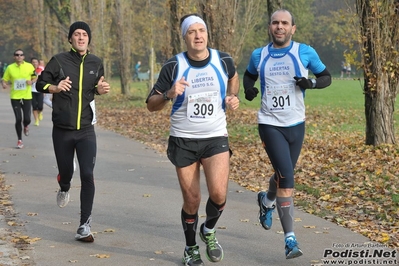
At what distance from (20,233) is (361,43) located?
815 cm

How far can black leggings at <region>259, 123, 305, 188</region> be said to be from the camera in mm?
7270

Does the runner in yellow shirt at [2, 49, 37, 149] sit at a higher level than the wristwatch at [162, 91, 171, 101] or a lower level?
lower

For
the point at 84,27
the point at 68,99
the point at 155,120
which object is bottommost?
the point at 155,120

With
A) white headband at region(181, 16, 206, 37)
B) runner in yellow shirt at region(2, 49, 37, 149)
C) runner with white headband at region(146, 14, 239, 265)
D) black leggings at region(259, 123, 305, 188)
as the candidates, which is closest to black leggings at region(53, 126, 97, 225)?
runner with white headband at region(146, 14, 239, 265)

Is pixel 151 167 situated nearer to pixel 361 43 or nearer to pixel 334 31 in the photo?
pixel 361 43

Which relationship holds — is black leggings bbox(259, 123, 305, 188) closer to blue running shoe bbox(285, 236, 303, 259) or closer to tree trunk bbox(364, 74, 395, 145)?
blue running shoe bbox(285, 236, 303, 259)

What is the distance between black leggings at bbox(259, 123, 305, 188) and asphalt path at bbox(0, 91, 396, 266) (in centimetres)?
69

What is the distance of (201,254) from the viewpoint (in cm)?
736

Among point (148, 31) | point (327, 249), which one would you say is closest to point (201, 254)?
point (327, 249)

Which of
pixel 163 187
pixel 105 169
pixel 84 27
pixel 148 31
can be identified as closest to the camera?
pixel 84 27

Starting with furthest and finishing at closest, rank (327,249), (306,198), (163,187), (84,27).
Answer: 1. (163,187)
2. (306,198)
3. (84,27)
4. (327,249)

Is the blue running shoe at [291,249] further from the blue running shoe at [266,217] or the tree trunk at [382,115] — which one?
the tree trunk at [382,115]

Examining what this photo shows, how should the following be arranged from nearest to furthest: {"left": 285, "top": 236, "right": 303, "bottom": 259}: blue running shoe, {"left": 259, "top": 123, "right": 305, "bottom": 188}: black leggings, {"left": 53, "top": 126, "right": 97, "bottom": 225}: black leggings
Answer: {"left": 285, "top": 236, "right": 303, "bottom": 259}: blue running shoe → {"left": 259, "top": 123, "right": 305, "bottom": 188}: black leggings → {"left": 53, "top": 126, "right": 97, "bottom": 225}: black leggings

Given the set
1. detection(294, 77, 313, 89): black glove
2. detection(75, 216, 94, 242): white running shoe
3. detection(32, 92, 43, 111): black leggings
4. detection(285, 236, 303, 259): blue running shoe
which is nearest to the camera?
detection(285, 236, 303, 259): blue running shoe
